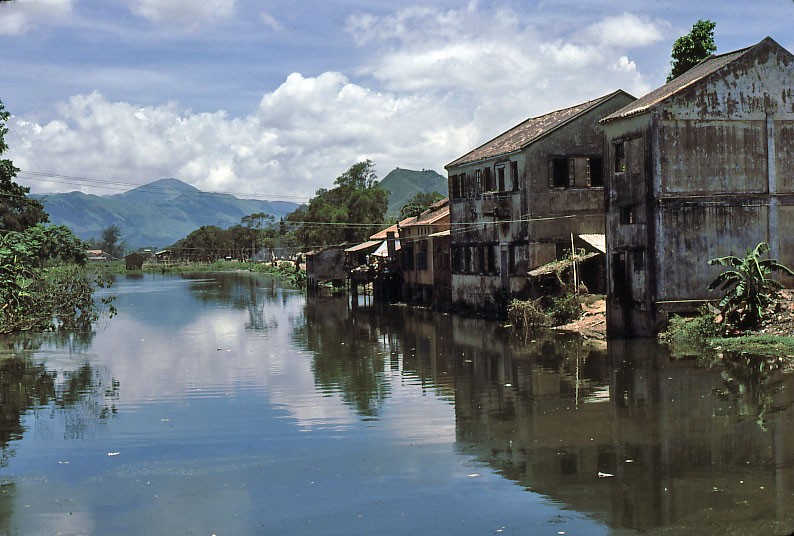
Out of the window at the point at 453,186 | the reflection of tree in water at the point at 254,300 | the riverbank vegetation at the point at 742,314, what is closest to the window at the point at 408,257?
the window at the point at 453,186

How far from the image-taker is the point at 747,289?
86.0 ft

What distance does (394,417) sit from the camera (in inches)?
718

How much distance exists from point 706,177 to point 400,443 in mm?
17179

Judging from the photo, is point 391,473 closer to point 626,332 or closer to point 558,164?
point 626,332

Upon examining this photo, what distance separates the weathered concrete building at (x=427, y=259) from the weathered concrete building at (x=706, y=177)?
764 inches

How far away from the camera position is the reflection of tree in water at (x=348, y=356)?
21359 millimetres

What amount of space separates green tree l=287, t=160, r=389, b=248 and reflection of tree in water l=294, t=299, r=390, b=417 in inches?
1739

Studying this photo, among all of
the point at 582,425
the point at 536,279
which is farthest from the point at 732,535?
the point at 536,279

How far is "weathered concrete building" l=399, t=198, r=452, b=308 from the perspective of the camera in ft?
160

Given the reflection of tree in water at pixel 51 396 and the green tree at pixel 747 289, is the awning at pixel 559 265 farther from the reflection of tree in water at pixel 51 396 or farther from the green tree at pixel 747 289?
the reflection of tree in water at pixel 51 396

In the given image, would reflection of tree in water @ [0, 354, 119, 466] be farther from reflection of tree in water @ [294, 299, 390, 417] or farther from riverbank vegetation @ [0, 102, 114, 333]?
reflection of tree in water @ [294, 299, 390, 417]

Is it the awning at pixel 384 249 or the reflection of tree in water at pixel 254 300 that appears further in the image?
the awning at pixel 384 249

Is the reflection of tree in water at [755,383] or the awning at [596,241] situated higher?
the awning at [596,241]

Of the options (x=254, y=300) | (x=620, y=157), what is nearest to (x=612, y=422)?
(x=620, y=157)
